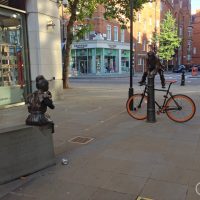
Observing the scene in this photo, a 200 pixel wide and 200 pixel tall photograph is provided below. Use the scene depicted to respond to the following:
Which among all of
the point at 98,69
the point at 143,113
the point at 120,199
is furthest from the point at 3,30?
the point at 98,69

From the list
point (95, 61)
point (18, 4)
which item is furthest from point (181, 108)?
point (95, 61)

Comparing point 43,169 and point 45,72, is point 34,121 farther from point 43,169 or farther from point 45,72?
point 45,72

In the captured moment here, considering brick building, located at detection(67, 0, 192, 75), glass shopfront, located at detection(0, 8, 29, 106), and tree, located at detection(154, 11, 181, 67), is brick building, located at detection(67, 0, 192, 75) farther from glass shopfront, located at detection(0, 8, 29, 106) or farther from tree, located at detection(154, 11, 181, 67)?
glass shopfront, located at detection(0, 8, 29, 106)

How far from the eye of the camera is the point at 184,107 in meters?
7.73

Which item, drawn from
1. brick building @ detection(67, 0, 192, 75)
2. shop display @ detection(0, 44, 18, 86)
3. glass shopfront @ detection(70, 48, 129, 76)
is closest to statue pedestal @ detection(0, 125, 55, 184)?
shop display @ detection(0, 44, 18, 86)

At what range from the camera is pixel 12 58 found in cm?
1067

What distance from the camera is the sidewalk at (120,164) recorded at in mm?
3730

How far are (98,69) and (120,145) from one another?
117ft

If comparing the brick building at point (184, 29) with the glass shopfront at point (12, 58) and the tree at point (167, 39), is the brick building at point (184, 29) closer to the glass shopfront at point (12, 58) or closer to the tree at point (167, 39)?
the tree at point (167, 39)

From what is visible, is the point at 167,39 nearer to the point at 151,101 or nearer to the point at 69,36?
the point at 69,36

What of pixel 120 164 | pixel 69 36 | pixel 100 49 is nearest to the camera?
pixel 120 164

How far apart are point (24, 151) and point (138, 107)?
15.2ft

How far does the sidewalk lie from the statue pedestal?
13 cm

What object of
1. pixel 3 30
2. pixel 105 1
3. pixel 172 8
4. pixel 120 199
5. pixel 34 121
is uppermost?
pixel 172 8
